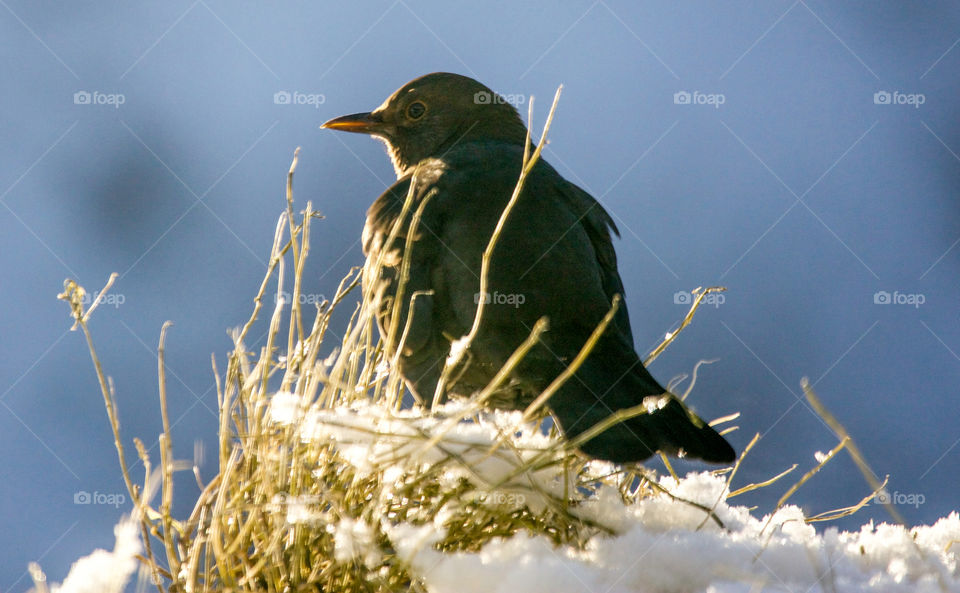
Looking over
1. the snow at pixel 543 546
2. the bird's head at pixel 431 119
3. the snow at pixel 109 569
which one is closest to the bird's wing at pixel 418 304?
the bird's head at pixel 431 119

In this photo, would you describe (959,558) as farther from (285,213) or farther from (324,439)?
(285,213)

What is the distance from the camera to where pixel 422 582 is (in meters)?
1.08

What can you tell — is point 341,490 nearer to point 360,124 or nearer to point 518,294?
point 518,294

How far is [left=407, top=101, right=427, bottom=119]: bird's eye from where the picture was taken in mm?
3094

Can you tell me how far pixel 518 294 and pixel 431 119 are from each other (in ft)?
3.93

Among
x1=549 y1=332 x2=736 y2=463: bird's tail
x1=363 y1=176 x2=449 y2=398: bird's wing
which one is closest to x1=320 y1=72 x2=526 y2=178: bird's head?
x1=363 y1=176 x2=449 y2=398: bird's wing

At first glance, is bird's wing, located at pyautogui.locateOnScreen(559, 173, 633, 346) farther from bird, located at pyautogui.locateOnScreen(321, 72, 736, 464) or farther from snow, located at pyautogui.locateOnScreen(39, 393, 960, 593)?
snow, located at pyautogui.locateOnScreen(39, 393, 960, 593)

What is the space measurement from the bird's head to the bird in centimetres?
28

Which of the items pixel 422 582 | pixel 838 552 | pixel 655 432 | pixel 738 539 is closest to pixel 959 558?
pixel 838 552

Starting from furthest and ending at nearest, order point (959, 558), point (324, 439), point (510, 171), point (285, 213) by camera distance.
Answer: point (510, 171) < point (285, 213) < point (959, 558) < point (324, 439)

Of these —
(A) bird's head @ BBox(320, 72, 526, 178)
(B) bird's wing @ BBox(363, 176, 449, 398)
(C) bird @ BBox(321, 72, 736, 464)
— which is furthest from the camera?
(A) bird's head @ BBox(320, 72, 526, 178)

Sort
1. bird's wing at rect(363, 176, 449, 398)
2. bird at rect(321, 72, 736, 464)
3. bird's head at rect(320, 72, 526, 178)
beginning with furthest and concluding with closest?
bird's head at rect(320, 72, 526, 178), bird's wing at rect(363, 176, 449, 398), bird at rect(321, 72, 736, 464)

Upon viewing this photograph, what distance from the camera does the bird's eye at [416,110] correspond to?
3094 mm

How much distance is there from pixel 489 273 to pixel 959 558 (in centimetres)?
115
